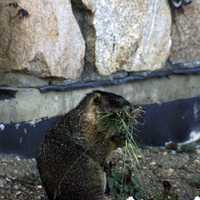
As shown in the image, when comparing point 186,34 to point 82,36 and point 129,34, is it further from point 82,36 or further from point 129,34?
point 82,36

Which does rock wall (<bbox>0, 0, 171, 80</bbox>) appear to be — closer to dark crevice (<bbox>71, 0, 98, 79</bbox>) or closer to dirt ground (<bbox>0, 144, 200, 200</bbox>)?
dark crevice (<bbox>71, 0, 98, 79</bbox>)

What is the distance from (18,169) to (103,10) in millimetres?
759

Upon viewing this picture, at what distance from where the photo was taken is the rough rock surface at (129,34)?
3.42 metres

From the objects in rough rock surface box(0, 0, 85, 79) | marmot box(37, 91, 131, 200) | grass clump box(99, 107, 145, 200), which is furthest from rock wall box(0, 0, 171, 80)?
marmot box(37, 91, 131, 200)

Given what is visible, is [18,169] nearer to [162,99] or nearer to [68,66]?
[68,66]

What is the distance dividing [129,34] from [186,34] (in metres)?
0.38

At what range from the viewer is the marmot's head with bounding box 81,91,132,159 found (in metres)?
2.74

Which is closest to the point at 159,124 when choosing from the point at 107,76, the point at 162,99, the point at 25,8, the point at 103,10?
the point at 162,99

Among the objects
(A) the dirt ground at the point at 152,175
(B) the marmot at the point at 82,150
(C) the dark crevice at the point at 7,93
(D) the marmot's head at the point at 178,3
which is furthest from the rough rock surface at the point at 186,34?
(B) the marmot at the point at 82,150

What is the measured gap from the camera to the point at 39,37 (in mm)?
3246

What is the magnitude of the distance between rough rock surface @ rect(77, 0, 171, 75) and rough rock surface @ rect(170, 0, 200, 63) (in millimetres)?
57

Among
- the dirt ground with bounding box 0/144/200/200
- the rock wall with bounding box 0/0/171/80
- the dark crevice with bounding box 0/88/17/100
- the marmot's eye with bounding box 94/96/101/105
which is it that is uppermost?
the rock wall with bounding box 0/0/171/80

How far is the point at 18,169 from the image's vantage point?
3.33 meters

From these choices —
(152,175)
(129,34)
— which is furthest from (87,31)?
(152,175)
